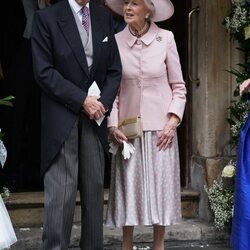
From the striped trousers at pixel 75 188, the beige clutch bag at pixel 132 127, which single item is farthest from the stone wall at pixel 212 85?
the striped trousers at pixel 75 188

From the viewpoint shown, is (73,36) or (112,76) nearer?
(73,36)

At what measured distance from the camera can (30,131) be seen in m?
6.31

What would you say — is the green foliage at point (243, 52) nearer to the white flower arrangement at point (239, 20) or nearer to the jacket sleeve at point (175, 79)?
the white flower arrangement at point (239, 20)

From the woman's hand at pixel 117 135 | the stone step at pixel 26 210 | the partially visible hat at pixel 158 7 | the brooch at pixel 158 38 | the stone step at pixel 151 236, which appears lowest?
the stone step at pixel 151 236

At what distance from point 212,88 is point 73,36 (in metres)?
1.84

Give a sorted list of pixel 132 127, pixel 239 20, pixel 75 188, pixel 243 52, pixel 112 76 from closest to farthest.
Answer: pixel 75 188 < pixel 112 76 < pixel 132 127 < pixel 239 20 < pixel 243 52

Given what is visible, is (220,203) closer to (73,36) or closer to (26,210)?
(26,210)

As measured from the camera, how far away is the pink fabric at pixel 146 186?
452 centimetres

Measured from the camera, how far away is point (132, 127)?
14.5ft

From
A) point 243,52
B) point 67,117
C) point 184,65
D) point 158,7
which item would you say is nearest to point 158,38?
point 158,7

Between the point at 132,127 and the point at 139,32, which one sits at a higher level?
the point at 139,32

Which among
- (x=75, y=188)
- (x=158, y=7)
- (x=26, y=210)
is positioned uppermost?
(x=158, y=7)

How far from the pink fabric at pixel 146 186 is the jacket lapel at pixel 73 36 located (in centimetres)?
72

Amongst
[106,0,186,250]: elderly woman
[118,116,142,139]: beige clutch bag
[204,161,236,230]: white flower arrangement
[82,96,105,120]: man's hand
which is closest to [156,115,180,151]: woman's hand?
[106,0,186,250]: elderly woman
